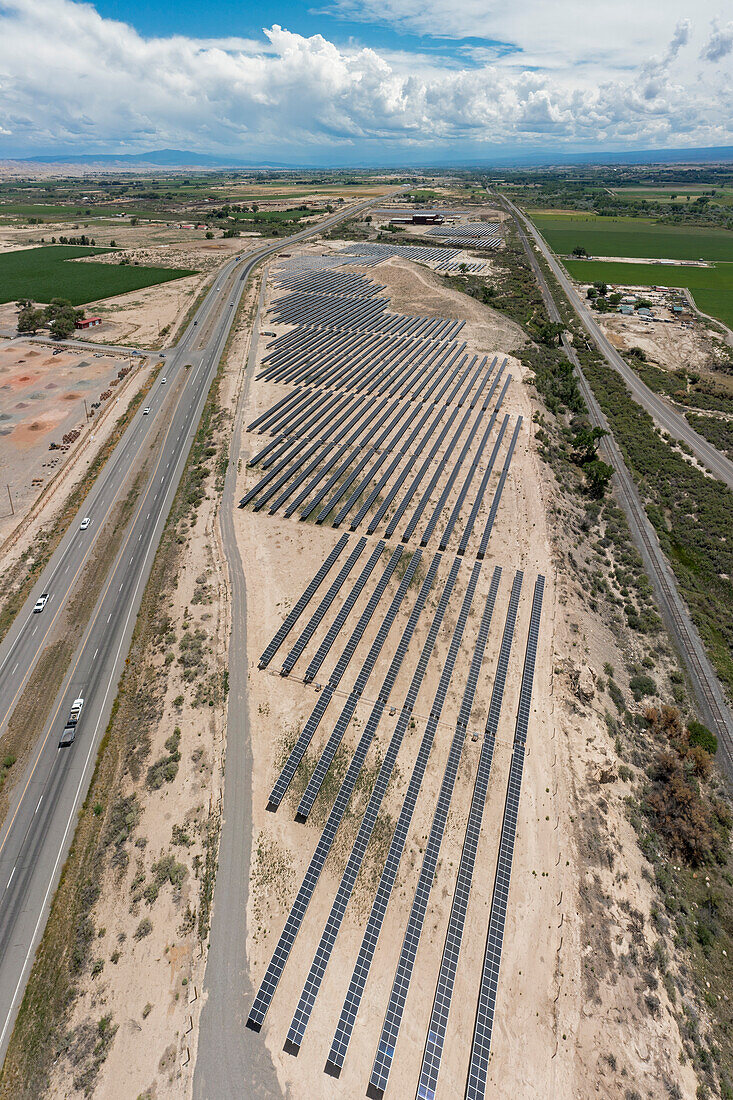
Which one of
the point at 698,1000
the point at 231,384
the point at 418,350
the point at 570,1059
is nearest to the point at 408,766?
the point at 570,1059

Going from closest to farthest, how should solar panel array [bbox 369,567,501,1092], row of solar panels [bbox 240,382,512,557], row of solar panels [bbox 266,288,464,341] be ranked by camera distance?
solar panel array [bbox 369,567,501,1092] < row of solar panels [bbox 240,382,512,557] < row of solar panels [bbox 266,288,464,341]

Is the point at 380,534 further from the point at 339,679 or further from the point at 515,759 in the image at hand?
the point at 515,759

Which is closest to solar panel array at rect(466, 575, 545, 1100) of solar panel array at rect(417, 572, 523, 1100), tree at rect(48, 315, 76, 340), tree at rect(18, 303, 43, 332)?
solar panel array at rect(417, 572, 523, 1100)

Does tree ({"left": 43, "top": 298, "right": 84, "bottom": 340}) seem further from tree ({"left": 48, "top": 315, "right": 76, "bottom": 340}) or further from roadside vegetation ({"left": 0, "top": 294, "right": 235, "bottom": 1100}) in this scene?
roadside vegetation ({"left": 0, "top": 294, "right": 235, "bottom": 1100})

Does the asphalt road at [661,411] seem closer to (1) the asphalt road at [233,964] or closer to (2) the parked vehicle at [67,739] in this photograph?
(1) the asphalt road at [233,964]

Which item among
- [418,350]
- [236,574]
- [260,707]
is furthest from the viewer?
[418,350]

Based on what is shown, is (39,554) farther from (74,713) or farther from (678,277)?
(678,277)

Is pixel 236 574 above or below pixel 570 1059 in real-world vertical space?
above
